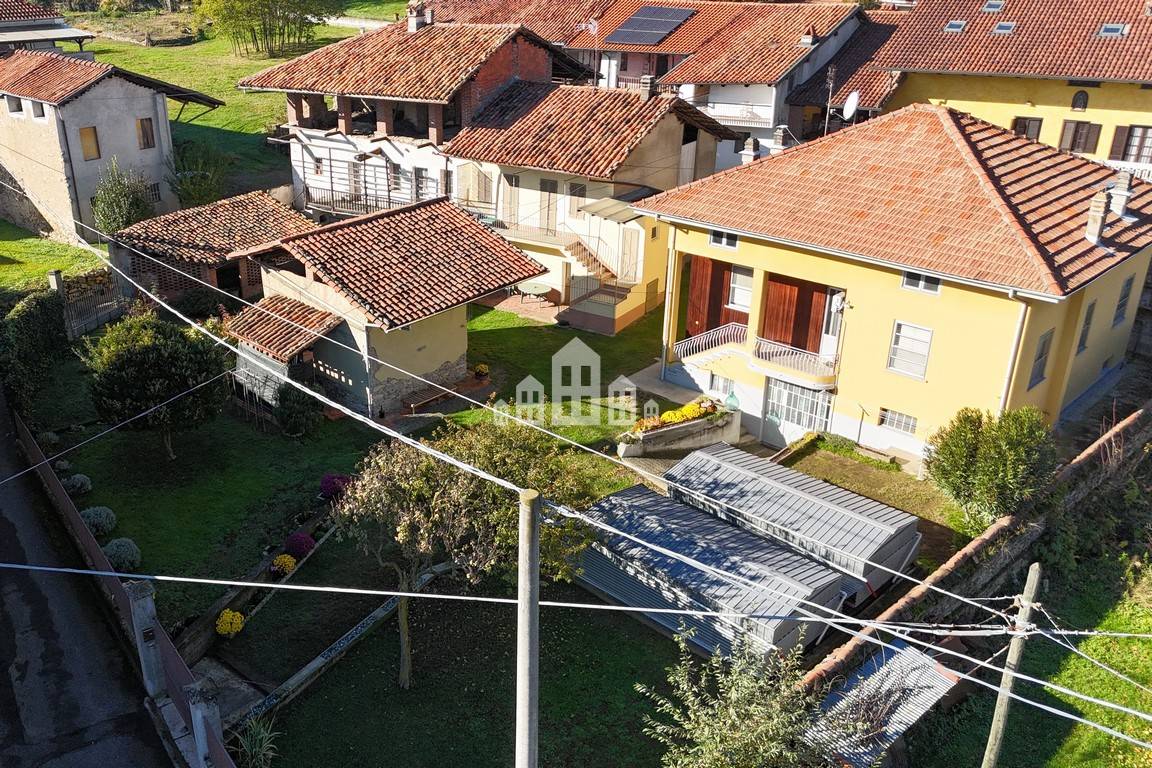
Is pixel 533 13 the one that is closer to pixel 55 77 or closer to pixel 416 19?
pixel 416 19

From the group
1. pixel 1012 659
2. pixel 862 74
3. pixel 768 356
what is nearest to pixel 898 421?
pixel 768 356

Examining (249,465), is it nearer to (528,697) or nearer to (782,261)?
(782,261)

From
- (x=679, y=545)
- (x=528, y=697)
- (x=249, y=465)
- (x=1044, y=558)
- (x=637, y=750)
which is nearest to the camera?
(x=528, y=697)

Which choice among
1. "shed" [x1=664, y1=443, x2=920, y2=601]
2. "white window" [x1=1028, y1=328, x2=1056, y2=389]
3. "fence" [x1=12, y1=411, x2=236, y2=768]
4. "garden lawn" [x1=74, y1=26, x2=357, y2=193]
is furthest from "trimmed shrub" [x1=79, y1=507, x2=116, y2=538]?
"garden lawn" [x1=74, y1=26, x2=357, y2=193]

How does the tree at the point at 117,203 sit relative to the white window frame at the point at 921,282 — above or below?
below

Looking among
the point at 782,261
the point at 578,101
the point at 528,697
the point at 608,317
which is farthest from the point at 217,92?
the point at 528,697

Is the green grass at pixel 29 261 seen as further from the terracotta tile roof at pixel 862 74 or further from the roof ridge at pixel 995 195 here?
the terracotta tile roof at pixel 862 74

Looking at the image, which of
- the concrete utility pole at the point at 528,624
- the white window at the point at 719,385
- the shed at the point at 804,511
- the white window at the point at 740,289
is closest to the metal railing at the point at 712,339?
the white window at the point at 740,289
